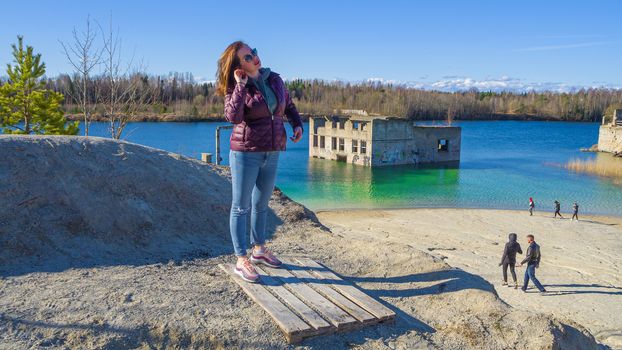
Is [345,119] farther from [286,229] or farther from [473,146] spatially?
[286,229]

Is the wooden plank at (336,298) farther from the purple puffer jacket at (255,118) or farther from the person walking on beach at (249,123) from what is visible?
the purple puffer jacket at (255,118)

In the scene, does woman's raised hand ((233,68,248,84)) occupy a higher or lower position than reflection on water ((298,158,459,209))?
higher

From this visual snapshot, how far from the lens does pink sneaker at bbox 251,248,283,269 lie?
5435 millimetres

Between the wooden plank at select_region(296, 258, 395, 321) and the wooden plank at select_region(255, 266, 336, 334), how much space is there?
1.61 ft

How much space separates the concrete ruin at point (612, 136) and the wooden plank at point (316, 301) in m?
64.7

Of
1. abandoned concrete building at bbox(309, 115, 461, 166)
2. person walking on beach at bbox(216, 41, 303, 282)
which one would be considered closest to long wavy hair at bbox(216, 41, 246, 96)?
person walking on beach at bbox(216, 41, 303, 282)

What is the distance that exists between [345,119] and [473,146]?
100 ft

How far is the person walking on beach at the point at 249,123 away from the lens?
182 inches

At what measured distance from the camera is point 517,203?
105 feet

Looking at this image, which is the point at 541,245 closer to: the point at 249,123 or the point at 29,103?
the point at 249,123

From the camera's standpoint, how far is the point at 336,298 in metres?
4.70

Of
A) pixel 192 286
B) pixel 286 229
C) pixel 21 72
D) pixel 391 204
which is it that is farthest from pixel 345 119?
pixel 192 286

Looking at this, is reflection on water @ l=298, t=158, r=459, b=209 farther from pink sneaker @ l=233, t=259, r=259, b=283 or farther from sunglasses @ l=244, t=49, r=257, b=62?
sunglasses @ l=244, t=49, r=257, b=62

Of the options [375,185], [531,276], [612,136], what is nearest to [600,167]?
[612,136]
